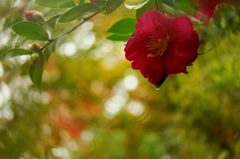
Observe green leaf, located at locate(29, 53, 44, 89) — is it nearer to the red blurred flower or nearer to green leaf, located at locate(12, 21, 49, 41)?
green leaf, located at locate(12, 21, 49, 41)

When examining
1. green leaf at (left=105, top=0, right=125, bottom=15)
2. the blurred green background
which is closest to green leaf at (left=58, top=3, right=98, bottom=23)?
green leaf at (left=105, top=0, right=125, bottom=15)

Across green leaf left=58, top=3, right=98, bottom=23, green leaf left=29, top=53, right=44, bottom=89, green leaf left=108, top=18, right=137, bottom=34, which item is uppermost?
green leaf left=58, top=3, right=98, bottom=23

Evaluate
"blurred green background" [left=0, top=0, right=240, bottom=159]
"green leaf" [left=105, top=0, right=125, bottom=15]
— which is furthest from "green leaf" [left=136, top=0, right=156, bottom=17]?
"blurred green background" [left=0, top=0, right=240, bottom=159]

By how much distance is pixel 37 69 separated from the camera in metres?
0.40

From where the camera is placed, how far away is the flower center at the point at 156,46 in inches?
14.6

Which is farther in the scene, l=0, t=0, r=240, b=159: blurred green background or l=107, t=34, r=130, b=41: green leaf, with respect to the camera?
l=0, t=0, r=240, b=159: blurred green background

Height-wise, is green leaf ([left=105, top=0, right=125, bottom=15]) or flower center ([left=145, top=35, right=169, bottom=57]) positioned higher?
green leaf ([left=105, top=0, right=125, bottom=15])

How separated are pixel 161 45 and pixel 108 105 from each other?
0.84 meters

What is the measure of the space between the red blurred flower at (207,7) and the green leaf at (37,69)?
0.13 metres

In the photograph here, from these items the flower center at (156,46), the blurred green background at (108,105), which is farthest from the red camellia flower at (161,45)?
the blurred green background at (108,105)

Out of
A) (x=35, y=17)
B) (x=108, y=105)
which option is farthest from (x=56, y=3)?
(x=108, y=105)

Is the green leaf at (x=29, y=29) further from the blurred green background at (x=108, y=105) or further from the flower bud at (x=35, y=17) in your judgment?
the blurred green background at (x=108, y=105)

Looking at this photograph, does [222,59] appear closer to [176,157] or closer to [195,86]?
[195,86]

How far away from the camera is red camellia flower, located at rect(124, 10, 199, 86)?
1.17ft
